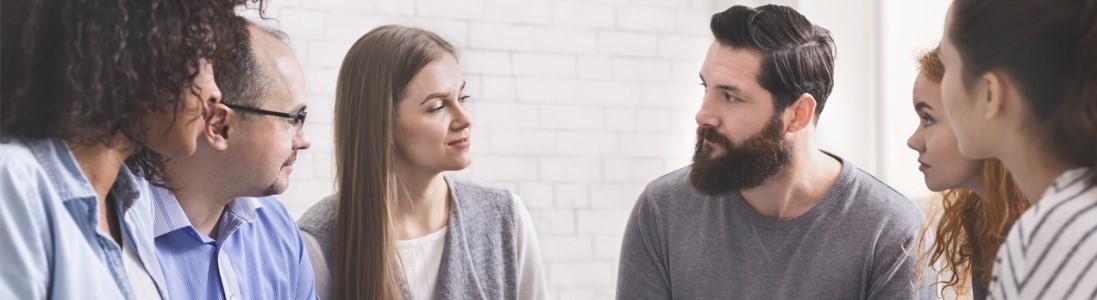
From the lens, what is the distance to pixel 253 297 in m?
2.03

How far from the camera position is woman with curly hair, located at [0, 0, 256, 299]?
3.91 ft

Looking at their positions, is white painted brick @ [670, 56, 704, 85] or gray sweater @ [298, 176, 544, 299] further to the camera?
white painted brick @ [670, 56, 704, 85]

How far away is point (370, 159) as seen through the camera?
235cm

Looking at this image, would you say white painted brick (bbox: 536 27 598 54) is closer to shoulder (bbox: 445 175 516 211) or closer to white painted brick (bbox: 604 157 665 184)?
white painted brick (bbox: 604 157 665 184)

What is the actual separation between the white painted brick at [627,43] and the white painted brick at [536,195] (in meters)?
0.57

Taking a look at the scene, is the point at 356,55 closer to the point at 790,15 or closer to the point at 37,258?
the point at 790,15

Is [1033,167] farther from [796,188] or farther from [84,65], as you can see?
[796,188]

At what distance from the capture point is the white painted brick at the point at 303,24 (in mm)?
3545

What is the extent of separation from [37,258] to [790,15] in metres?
1.82

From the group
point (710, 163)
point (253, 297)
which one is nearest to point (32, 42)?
point (253, 297)

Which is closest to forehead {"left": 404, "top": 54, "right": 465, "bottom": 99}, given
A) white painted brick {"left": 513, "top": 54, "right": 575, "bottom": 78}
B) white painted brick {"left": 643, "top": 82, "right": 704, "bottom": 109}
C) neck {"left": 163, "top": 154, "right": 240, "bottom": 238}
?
neck {"left": 163, "top": 154, "right": 240, "bottom": 238}

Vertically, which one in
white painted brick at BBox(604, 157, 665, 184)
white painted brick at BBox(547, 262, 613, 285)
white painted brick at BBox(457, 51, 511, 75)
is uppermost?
white painted brick at BBox(457, 51, 511, 75)

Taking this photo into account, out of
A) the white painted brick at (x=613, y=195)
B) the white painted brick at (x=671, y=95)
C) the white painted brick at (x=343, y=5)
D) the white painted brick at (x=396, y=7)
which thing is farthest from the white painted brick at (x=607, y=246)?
the white painted brick at (x=343, y=5)

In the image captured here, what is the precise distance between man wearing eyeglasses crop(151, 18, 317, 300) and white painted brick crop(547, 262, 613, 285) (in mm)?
1996
